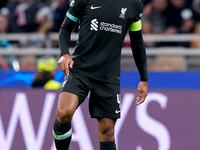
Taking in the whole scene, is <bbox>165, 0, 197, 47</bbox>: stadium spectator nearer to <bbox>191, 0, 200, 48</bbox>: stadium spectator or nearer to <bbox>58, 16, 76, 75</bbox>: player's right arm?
<bbox>191, 0, 200, 48</bbox>: stadium spectator

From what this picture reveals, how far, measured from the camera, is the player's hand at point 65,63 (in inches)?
180

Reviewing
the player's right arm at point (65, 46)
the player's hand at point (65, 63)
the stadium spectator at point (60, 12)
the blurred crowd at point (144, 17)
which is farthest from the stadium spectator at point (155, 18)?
the player's hand at point (65, 63)

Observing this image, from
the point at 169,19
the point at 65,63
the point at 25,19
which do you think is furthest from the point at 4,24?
the point at 65,63

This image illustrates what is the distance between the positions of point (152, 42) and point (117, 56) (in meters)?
5.10

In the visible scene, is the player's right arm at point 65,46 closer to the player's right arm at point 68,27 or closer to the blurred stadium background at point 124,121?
the player's right arm at point 68,27

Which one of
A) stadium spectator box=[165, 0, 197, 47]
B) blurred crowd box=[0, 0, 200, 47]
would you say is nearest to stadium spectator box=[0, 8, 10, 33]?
blurred crowd box=[0, 0, 200, 47]

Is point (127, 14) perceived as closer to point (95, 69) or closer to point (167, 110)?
point (95, 69)

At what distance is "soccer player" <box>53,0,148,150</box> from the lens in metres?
4.81

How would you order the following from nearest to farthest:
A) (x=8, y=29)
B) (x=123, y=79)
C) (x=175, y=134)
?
(x=175, y=134) → (x=123, y=79) → (x=8, y=29)

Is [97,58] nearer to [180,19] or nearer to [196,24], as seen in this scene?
[180,19]

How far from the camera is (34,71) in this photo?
9.77m

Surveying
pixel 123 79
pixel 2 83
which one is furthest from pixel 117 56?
pixel 2 83

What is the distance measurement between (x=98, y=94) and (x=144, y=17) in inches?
216

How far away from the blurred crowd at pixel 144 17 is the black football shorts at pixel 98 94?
521cm
